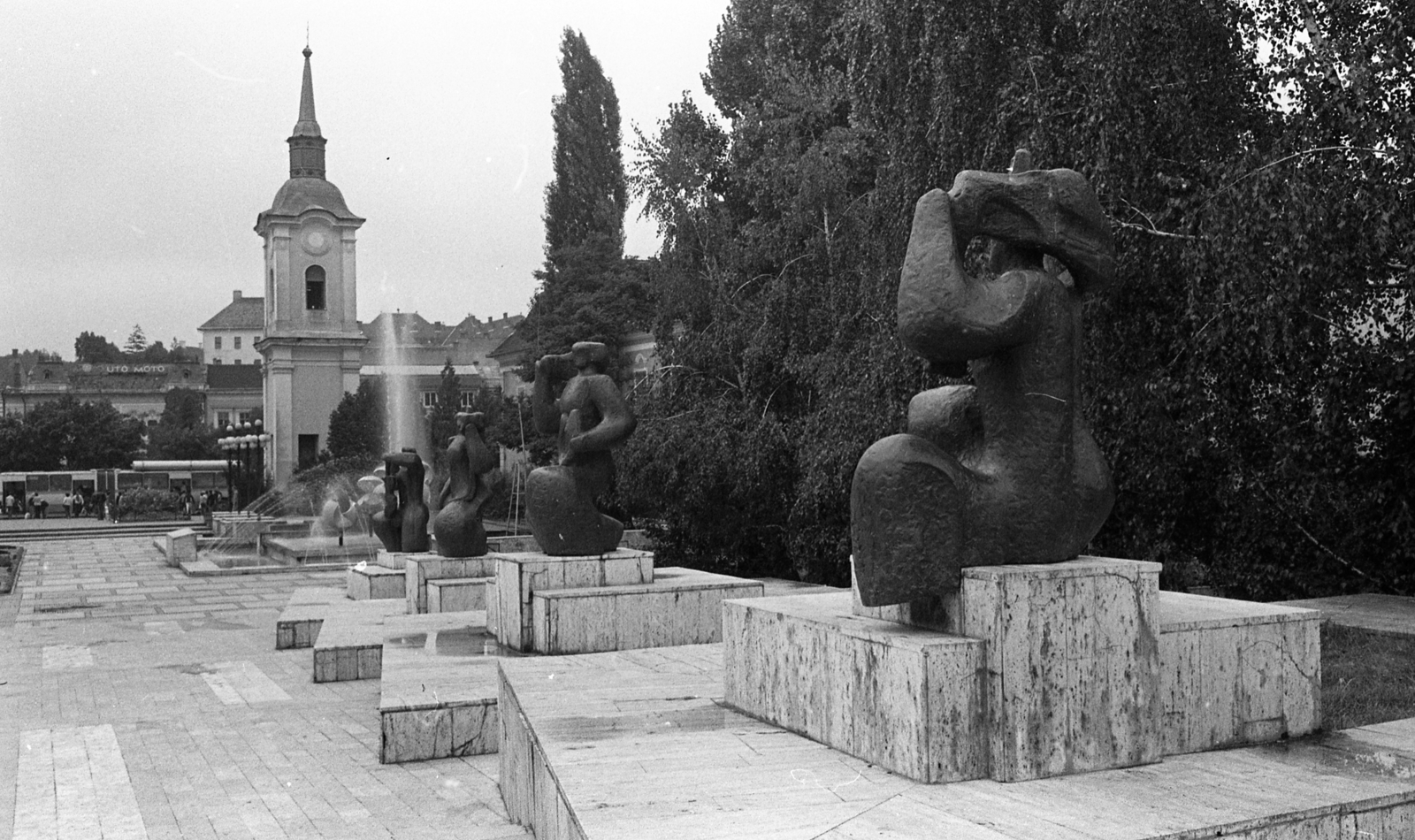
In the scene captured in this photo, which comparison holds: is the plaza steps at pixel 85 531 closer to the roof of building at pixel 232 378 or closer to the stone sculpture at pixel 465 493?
the stone sculpture at pixel 465 493

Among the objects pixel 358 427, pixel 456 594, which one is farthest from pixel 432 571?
pixel 358 427

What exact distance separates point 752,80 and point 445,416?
28091mm

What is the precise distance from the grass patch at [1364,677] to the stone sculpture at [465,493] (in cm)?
755

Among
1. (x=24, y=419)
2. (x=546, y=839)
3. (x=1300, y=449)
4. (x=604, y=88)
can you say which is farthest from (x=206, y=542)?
(x=24, y=419)

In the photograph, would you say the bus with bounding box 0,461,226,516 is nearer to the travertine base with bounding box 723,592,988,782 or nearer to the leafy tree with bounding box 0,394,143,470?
the leafy tree with bounding box 0,394,143,470

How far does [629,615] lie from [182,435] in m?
66.9

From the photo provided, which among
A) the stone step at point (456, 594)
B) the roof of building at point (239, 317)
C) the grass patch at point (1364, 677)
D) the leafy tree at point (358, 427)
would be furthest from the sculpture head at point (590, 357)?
the roof of building at point (239, 317)

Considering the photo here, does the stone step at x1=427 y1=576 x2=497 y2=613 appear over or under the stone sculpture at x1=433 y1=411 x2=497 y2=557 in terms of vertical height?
under

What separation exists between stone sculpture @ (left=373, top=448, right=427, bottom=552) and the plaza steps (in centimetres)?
2740

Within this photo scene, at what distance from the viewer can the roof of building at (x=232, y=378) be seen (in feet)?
275

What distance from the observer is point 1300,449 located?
11.1 metres

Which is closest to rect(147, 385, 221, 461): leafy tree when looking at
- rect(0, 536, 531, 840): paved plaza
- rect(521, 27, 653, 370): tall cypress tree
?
rect(521, 27, 653, 370): tall cypress tree

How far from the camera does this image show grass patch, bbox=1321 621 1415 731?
624cm

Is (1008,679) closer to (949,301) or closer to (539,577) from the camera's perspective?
(949,301)
